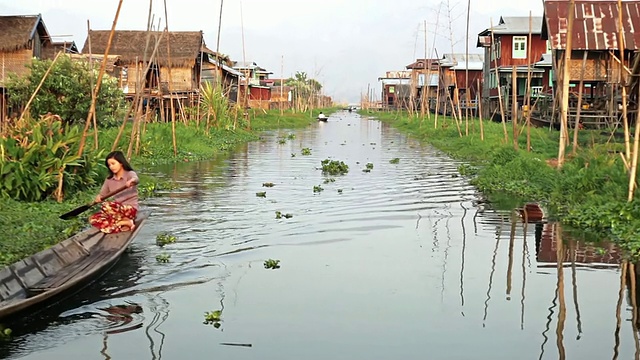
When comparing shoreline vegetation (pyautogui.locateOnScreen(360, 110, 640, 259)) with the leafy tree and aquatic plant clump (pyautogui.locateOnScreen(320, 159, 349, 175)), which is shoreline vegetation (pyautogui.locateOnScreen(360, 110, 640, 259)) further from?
the leafy tree

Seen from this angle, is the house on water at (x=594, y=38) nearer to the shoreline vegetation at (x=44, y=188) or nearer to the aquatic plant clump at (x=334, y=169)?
the aquatic plant clump at (x=334, y=169)

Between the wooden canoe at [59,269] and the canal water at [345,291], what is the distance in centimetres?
21

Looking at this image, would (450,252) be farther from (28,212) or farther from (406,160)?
(406,160)

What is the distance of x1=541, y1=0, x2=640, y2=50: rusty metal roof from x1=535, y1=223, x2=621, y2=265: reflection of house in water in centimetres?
1913

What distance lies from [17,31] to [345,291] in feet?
87.6

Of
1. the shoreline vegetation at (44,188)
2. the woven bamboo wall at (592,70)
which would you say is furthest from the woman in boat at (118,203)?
the woven bamboo wall at (592,70)

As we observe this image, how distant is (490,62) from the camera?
4519 cm

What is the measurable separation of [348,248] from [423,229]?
1753 mm

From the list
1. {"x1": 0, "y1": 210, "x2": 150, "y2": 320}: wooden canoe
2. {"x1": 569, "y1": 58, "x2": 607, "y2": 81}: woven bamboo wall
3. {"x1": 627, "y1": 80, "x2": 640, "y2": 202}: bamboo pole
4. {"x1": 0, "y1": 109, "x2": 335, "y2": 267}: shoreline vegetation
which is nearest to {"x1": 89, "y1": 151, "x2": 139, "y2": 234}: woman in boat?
{"x1": 0, "y1": 210, "x2": 150, "y2": 320}: wooden canoe

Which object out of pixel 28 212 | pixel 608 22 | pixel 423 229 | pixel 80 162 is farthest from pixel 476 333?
pixel 608 22

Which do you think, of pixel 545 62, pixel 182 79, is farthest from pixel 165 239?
pixel 545 62

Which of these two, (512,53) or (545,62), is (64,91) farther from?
(512,53)

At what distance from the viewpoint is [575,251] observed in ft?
31.3

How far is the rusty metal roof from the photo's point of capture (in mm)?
28641
